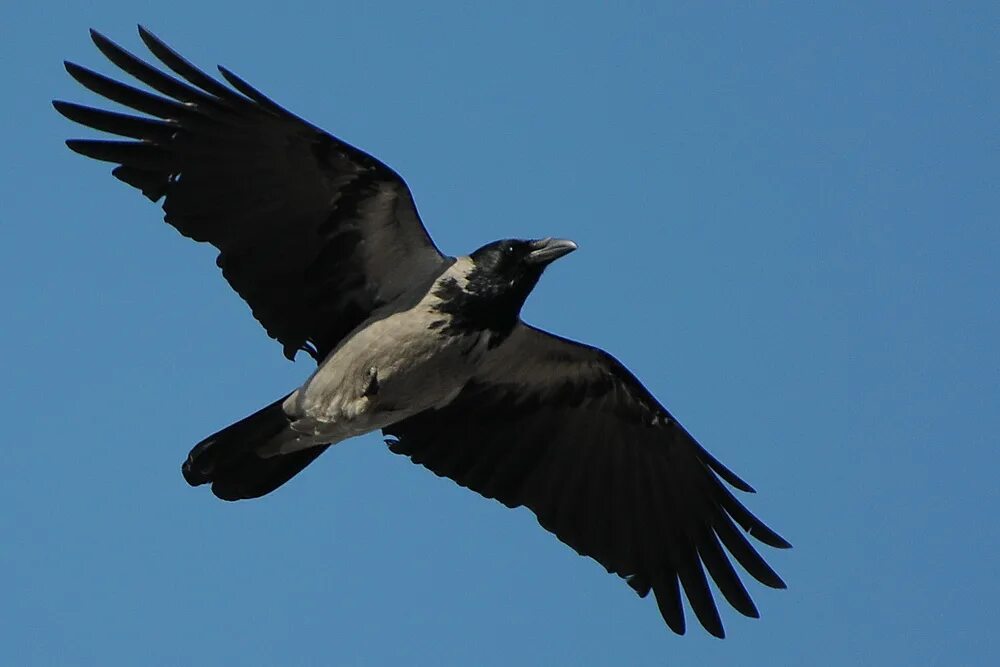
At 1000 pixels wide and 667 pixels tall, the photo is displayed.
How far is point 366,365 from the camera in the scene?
38.0 ft

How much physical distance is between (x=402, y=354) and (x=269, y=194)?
4.71 ft

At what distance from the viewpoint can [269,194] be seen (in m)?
11.7

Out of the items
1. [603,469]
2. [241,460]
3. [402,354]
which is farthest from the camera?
[603,469]

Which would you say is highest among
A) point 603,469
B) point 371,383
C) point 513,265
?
point 513,265

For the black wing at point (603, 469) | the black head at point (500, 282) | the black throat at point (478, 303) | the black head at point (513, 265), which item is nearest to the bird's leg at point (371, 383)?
the black throat at point (478, 303)

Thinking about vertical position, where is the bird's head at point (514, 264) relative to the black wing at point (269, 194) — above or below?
below

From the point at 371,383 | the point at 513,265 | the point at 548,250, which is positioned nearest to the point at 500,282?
the point at 513,265

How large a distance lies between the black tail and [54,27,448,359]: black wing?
0.53m

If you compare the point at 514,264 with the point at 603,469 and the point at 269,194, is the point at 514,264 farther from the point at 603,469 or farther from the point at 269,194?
the point at 603,469

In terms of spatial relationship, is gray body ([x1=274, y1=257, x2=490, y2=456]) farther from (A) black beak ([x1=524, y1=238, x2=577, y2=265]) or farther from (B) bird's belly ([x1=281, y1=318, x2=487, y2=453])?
(A) black beak ([x1=524, y1=238, x2=577, y2=265])

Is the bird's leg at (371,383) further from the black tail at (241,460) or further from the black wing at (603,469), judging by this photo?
the black wing at (603,469)

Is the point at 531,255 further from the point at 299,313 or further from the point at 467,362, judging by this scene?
the point at 299,313

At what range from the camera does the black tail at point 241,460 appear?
470 inches

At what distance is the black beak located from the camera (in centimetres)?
1175
